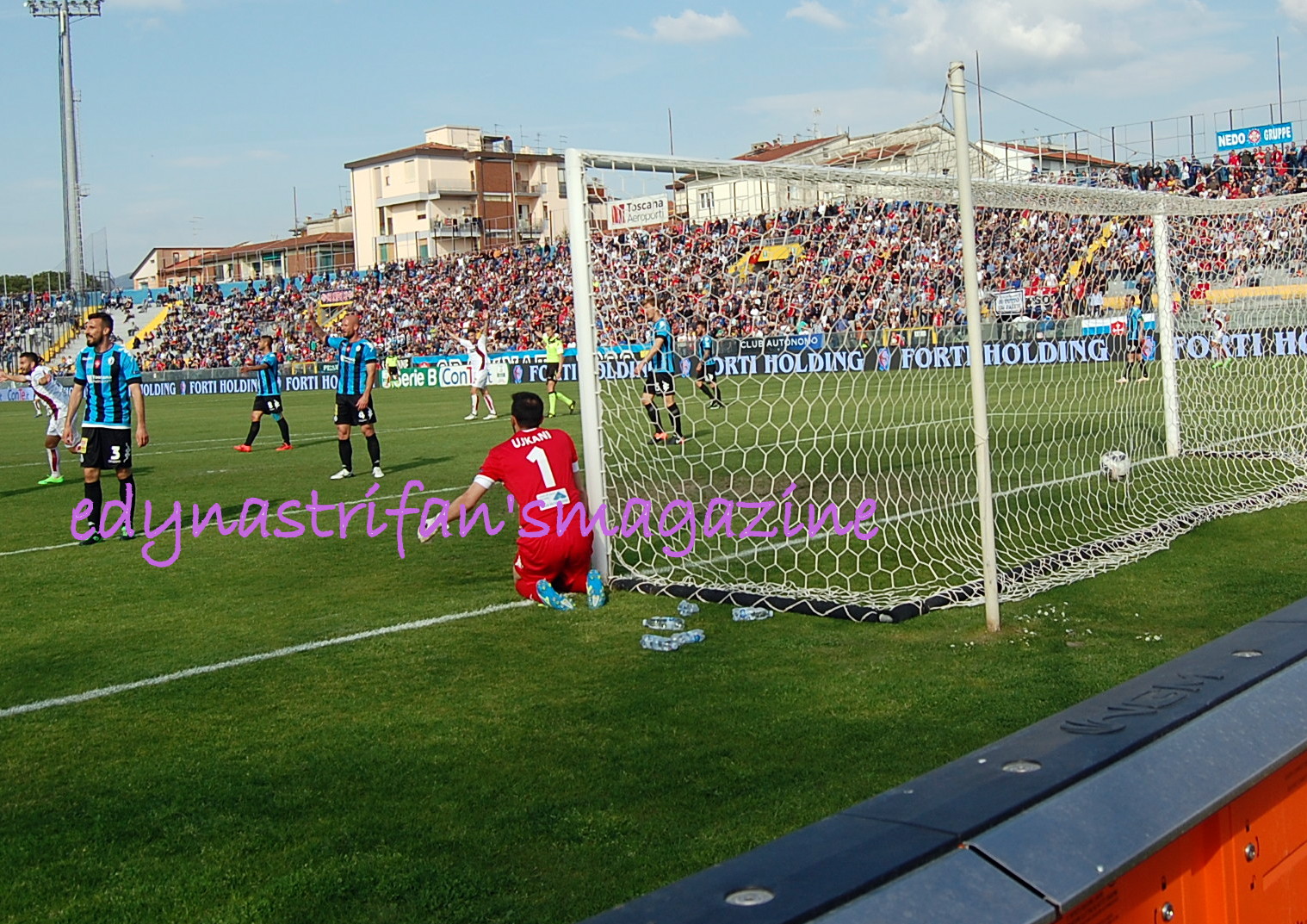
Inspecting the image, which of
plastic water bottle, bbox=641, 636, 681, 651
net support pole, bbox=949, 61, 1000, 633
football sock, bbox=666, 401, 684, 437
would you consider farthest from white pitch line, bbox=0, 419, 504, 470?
net support pole, bbox=949, 61, 1000, 633

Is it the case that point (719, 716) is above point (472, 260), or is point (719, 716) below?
below

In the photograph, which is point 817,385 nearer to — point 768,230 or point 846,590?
point 768,230

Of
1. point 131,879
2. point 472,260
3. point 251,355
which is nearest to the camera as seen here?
point 131,879

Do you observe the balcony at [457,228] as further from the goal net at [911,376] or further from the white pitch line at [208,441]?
the goal net at [911,376]

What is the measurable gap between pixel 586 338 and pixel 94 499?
5209 mm

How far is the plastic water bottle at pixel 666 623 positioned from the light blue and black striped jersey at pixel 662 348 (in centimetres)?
435

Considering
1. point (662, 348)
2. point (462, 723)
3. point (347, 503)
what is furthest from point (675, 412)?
point (462, 723)

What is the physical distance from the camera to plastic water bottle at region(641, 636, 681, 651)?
5.82 meters

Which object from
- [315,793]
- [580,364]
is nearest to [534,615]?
[580,364]

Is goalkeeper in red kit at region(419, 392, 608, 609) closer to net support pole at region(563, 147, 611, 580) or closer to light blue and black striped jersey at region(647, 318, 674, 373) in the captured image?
net support pole at region(563, 147, 611, 580)

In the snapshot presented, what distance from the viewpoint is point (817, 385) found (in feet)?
30.6

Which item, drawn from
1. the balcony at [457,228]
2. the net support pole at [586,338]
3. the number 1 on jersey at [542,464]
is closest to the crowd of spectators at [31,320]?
the balcony at [457,228]

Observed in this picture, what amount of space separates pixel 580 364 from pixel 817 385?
2.72m

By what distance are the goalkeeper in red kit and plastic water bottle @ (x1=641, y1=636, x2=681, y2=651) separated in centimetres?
96
